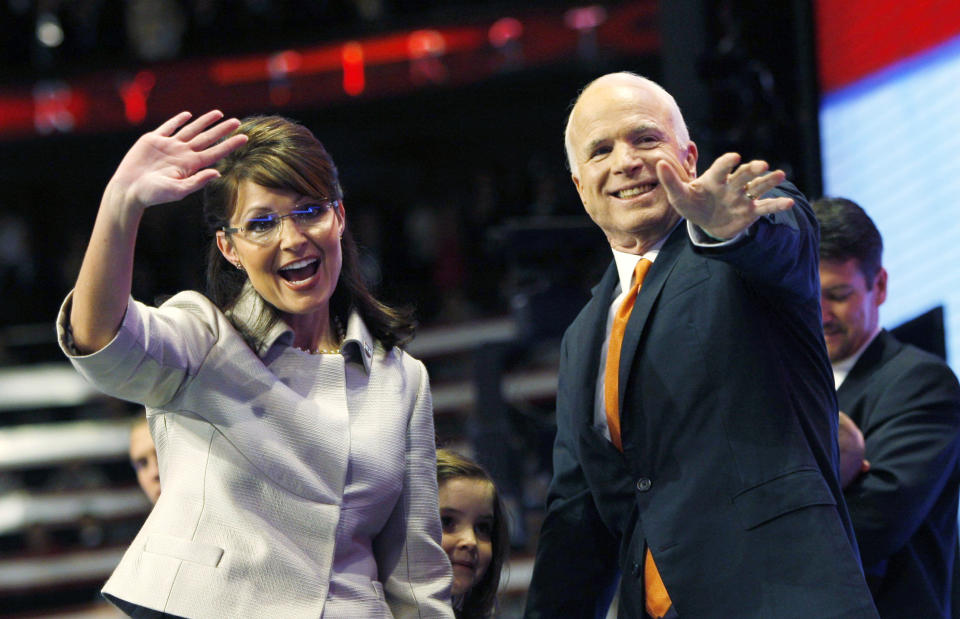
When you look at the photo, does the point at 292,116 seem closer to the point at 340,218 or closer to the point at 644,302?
the point at 340,218

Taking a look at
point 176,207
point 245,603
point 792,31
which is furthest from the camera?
point 176,207

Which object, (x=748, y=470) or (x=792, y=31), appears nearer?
(x=748, y=470)

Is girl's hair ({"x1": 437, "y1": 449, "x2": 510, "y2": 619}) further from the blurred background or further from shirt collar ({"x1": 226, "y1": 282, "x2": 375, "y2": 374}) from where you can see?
the blurred background

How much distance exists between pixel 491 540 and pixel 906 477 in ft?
2.98

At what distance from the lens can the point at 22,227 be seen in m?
9.87

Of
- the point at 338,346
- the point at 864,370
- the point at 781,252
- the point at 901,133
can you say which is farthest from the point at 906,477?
the point at 338,346

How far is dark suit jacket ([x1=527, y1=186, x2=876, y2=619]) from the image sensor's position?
1.95 m

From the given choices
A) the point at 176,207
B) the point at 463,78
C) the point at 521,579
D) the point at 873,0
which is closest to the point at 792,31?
the point at 873,0

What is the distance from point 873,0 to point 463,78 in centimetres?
597

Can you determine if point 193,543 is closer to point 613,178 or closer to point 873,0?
point 613,178

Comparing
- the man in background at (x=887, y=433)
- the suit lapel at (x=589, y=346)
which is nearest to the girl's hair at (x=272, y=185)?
the suit lapel at (x=589, y=346)

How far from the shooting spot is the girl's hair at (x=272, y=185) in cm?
205

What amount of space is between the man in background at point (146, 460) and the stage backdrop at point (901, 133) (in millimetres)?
2000

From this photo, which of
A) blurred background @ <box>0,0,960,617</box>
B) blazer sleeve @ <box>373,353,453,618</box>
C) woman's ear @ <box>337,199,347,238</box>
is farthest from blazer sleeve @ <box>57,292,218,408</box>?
blurred background @ <box>0,0,960,617</box>
